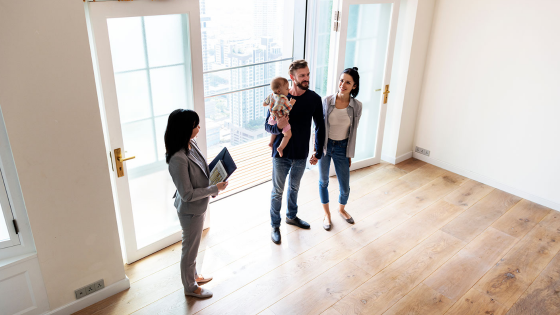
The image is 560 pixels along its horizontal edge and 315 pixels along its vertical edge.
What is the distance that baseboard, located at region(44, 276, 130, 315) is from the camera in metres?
2.79

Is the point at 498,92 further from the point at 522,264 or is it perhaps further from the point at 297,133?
the point at 297,133

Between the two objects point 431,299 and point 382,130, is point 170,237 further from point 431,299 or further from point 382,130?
point 382,130

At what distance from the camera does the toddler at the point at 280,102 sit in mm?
3065

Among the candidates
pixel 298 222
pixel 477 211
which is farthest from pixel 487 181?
pixel 298 222

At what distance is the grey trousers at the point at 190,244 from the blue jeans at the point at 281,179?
815 millimetres

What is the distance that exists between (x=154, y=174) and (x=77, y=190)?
71cm

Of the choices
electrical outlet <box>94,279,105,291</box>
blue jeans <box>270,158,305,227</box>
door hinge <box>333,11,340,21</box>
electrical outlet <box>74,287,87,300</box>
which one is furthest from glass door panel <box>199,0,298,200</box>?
electrical outlet <box>74,287,87,300</box>

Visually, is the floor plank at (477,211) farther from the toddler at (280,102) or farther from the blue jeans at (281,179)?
the toddler at (280,102)

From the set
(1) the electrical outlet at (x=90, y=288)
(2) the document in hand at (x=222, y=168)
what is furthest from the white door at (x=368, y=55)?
(1) the electrical outlet at (x=90, y=288)

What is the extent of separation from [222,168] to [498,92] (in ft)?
10.8

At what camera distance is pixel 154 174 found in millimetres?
3268

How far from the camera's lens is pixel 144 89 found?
3.00 m

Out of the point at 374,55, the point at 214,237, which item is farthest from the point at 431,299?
the point at 374,55

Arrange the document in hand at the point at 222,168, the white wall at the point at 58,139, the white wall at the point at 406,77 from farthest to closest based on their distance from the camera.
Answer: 1. the white wall at the point at 406,77
2. the document in hand at the point at 222,168
3. the white wall at the point at 58,139
